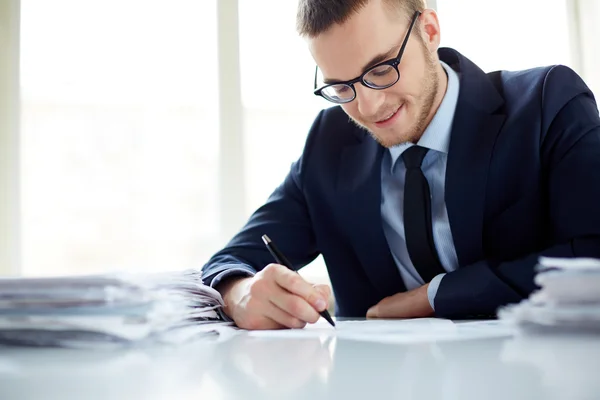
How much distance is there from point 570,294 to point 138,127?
2.94 m

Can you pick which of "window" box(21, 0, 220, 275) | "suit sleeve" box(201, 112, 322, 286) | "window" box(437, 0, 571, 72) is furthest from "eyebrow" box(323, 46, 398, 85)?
"window" box(437, 0, 571, 72)

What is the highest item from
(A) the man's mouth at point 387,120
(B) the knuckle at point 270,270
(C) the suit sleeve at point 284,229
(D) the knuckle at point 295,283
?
(A) the man's mouth at point 387,120

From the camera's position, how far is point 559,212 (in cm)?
123

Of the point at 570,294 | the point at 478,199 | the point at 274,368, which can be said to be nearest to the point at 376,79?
the point at 478,199

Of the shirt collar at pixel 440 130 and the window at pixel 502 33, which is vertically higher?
the window at pixel 502 33

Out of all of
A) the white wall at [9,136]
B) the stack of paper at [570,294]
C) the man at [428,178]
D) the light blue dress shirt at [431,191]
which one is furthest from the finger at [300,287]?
the white wall at [9,136]

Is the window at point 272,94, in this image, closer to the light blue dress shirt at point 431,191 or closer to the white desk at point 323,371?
the light blue dress shirt at point 431,191

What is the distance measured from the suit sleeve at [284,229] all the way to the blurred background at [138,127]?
4.98 ft

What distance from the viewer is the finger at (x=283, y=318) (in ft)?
3.17

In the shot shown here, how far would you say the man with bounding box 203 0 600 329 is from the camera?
1197mm

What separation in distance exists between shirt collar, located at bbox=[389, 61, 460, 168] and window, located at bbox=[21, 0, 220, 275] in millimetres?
1961

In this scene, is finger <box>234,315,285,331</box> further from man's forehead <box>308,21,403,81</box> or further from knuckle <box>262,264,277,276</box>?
man's forehead <box>308,21,403,81</box>

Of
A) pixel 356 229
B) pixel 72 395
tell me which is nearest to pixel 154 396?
pixel 72 395

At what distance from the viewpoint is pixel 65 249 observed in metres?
3.16
